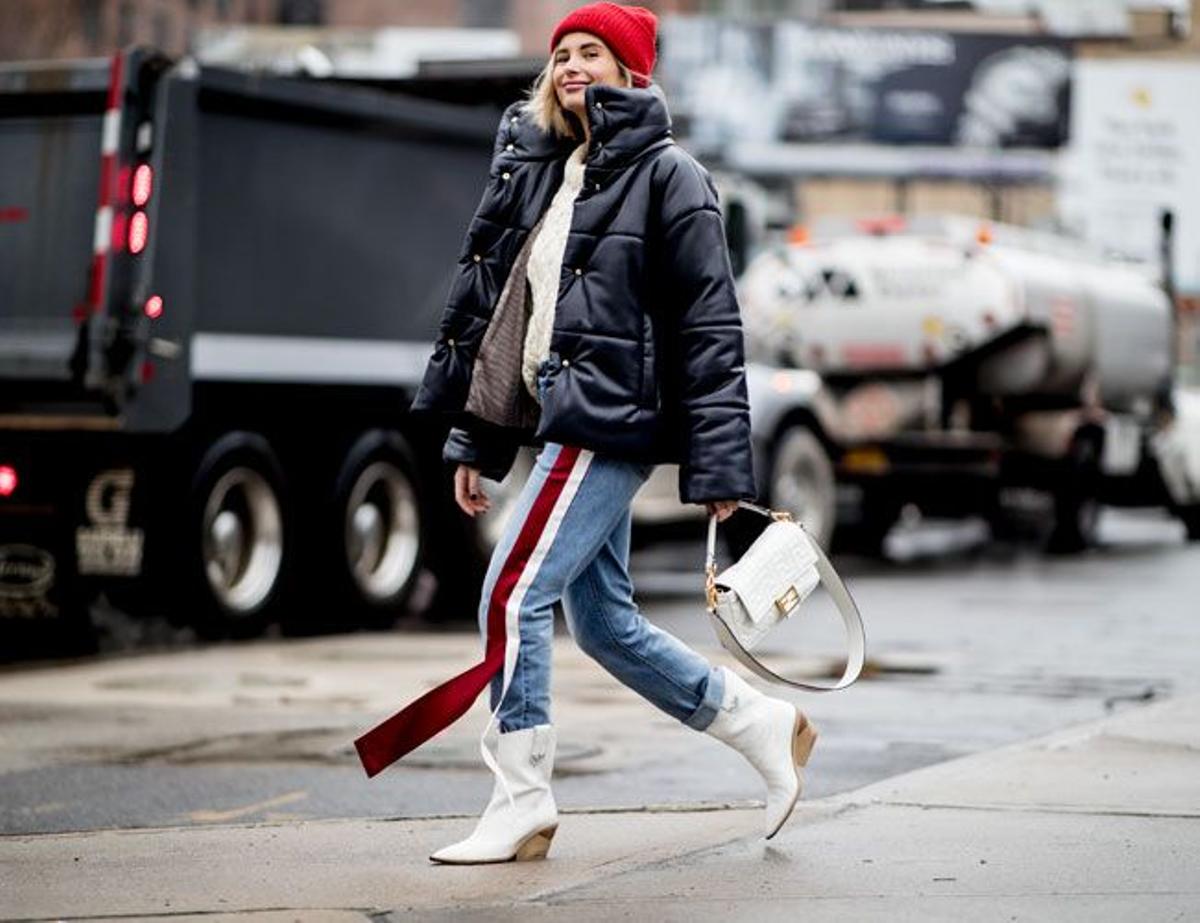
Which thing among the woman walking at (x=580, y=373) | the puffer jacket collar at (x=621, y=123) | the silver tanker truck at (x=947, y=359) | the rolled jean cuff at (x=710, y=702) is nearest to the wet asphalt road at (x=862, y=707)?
the rolled jean cuff at (x=710, y=702)

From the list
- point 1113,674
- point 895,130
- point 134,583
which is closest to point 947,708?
point 1113,674

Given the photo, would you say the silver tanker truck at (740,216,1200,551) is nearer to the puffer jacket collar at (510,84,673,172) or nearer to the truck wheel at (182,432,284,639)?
the truck wheel at (182,432,284,639)

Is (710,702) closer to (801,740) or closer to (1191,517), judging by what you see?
(801,740)

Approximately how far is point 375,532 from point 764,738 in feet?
27.1

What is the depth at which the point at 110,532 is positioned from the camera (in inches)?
499

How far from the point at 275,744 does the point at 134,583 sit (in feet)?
11.9

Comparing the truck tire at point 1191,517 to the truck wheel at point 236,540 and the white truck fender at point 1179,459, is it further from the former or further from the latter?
the truck wheel at point 236,540

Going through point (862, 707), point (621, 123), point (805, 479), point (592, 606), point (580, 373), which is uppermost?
point (621, 123)

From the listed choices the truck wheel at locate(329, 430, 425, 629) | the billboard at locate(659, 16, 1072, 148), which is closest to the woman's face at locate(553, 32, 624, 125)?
the truck wheel at locate(329, 430, 425, 629)

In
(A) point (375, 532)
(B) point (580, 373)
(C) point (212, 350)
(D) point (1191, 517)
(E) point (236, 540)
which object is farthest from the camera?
(D) point (1191, 517)

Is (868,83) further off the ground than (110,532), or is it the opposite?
(110,532)

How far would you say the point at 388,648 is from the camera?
13.1 metres

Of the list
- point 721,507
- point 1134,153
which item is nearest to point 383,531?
point 721,507

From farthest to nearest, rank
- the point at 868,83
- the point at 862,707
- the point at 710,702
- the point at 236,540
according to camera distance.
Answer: the point at 868,83 → the point at 236,540 → the point at 862,707 → the point at 710,702
